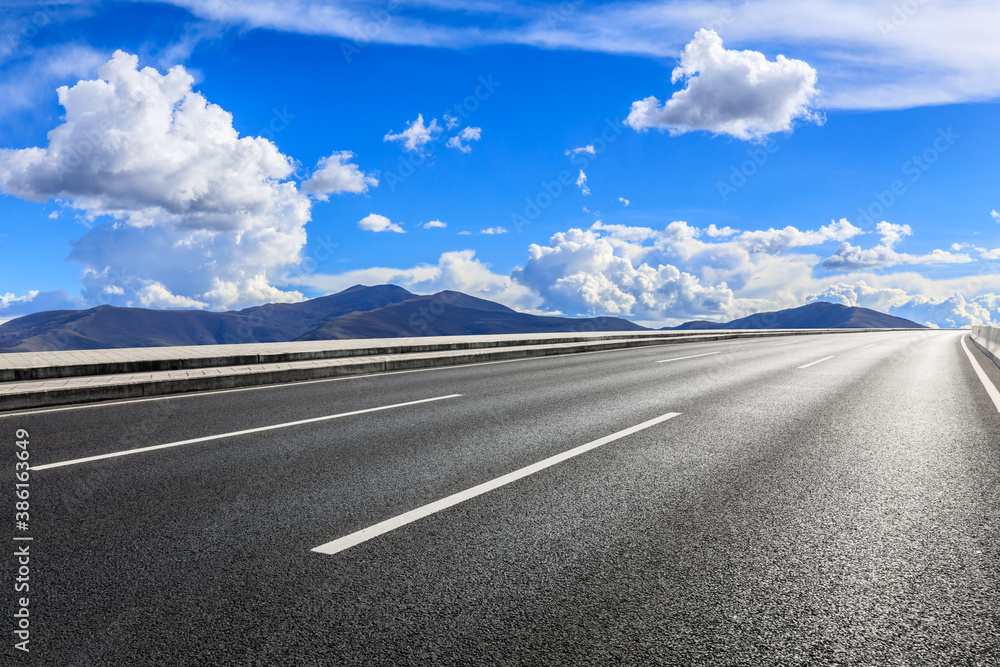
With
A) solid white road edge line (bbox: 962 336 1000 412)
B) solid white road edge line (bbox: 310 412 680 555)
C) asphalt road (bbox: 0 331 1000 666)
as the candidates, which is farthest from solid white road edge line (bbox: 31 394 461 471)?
solid white road edge line (bbox: 962 336 1000 412)

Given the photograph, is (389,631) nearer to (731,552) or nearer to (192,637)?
(192,637)

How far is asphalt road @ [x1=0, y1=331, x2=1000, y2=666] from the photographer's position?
7.96ft

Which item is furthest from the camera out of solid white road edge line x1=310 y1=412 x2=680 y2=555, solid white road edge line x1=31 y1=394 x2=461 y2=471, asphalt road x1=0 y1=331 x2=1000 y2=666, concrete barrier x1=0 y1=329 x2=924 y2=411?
concrete barrier x1=0 y1=329 x2=924 y2=411

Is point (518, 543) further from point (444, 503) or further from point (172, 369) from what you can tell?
point (172, 369)

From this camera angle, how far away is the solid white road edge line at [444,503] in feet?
11.2

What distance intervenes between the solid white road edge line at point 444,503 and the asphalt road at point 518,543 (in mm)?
72

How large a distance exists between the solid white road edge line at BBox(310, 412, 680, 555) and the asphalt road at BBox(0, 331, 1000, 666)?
7cm

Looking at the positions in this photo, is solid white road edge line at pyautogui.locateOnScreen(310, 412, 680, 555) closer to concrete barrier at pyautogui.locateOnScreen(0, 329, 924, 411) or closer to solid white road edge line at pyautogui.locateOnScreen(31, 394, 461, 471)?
solid white road edge line at pyautogui.locateOnScreen(31, 394, 461, 471)

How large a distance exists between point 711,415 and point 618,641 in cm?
574

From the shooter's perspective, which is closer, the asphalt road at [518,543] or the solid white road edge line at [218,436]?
the asphalt road at [518,543]

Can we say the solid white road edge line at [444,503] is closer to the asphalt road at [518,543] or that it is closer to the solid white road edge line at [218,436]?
the asphalt road at [518,543]

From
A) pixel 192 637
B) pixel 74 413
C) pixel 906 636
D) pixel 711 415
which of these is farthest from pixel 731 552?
pixel 74 413

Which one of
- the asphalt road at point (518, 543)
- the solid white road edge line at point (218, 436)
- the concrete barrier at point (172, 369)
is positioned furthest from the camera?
the concrete barrier at point (172, 369)

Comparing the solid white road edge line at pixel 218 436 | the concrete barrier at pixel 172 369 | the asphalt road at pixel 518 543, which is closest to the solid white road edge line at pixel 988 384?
the asphalt road at pixel 518 543
